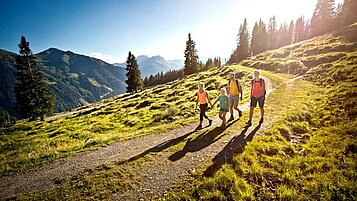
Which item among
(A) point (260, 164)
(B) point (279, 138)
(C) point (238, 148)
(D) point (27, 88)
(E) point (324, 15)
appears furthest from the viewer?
(E) point (324, 15)

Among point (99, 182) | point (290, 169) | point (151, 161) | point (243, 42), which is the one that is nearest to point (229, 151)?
point (290, 169)

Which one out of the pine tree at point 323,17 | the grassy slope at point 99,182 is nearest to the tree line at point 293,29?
the pine tree at point 323,17

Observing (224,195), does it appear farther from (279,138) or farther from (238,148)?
(279,138)

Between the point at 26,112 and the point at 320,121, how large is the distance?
50.2 m

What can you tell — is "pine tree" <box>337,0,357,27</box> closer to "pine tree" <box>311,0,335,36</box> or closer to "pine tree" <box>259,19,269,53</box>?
"pine tree" <box>311,0,335,36</box>

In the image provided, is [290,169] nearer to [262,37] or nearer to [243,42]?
[243,42]

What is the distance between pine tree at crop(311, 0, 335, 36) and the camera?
71375 millimetres

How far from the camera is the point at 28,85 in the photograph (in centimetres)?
4056

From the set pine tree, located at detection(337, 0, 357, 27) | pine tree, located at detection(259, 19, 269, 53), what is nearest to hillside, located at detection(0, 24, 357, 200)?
pine tree, located at detection(337, 0, 357, 27)

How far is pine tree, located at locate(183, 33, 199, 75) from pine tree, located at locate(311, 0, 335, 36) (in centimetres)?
5055

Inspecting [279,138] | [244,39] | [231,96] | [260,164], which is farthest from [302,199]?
[244,39]

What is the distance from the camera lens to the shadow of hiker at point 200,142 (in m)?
8.41

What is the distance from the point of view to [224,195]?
5625 mm

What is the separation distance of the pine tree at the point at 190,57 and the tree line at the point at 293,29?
28.9m
